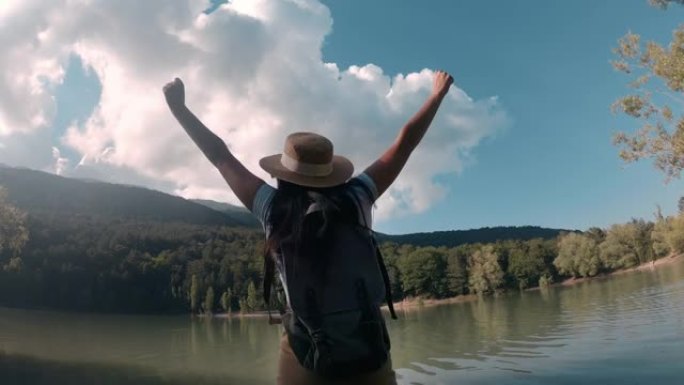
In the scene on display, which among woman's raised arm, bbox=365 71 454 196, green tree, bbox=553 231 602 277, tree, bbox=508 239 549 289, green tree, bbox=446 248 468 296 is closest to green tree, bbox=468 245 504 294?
green tree, bbox=446 248 468 296

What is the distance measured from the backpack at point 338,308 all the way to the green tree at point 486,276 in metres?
107

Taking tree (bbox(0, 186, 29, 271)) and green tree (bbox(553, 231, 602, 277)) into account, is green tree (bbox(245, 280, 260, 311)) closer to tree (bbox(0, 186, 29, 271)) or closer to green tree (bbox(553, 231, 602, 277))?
green tree (bbox(553, 231, 602, 277))

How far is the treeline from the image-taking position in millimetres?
106812

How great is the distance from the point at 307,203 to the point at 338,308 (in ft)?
1.38

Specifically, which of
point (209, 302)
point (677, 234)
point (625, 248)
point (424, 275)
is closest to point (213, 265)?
point (209, 302)

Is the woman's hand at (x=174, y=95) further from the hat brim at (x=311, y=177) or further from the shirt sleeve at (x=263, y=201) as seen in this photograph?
the shirt sleeve at (x=263, y=201)

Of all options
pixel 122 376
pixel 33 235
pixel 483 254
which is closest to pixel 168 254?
pixel 33 235

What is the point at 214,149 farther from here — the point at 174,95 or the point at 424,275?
the point at 424,275

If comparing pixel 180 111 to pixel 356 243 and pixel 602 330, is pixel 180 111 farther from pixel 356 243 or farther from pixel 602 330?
pixel 602 330

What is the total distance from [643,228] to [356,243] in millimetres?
125542

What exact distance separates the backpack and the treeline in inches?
3262

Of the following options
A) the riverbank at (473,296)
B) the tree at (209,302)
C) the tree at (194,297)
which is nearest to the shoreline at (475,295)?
the riverbank at (473,296)

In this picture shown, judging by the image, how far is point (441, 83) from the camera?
2852 millimetres

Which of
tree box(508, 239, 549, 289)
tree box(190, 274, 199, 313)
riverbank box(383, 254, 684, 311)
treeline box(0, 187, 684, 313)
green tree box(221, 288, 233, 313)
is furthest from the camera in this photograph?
tree box(190, 274, 199, 313)
